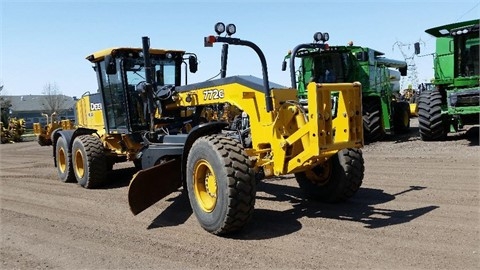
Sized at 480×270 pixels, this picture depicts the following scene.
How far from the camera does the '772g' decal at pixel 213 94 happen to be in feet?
20.5

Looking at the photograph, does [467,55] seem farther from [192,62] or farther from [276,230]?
[276,230]

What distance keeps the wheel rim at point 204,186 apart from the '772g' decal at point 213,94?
115cm

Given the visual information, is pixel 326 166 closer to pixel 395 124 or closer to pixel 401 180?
pixel 401 180

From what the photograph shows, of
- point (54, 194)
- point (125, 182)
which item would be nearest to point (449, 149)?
point (125, 182)

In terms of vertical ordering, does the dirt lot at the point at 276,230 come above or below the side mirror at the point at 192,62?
below

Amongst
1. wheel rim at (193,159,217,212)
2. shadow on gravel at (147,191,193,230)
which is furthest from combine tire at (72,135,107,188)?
wheel rim at (193,159,217,212)

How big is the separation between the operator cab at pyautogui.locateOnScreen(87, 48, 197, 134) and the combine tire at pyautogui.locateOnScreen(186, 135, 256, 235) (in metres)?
2.91

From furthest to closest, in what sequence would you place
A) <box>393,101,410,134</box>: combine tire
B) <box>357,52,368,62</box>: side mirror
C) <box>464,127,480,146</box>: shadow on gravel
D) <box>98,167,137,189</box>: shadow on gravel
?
<box>393,101,410,134</box>: combine tire → <box>357,52,368,62</box>: side mirror → <box>464,127,480,146</box>: shadow on gravel → <box>98,167,137,189</box>: shadow on gravel

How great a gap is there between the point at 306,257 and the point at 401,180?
4.15 metres

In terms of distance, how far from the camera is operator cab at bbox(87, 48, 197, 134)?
334 inches

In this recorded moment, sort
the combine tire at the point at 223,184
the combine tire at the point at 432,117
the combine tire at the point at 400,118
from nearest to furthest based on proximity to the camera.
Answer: the combine tire at the point at 223,184
the combine tire at the point at 432,117
the combine tire at the point at 400,118

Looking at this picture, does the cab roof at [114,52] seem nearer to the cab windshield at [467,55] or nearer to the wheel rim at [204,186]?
the wheel rim at [204,186]

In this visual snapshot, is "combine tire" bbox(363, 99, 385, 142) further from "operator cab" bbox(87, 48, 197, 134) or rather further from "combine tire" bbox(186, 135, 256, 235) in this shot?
"combine tire" bbox(186, 135, 256, 235)

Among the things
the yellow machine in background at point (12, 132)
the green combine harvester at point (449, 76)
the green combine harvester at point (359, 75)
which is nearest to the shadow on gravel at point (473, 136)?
the green combine harvester at point (449, 76)
